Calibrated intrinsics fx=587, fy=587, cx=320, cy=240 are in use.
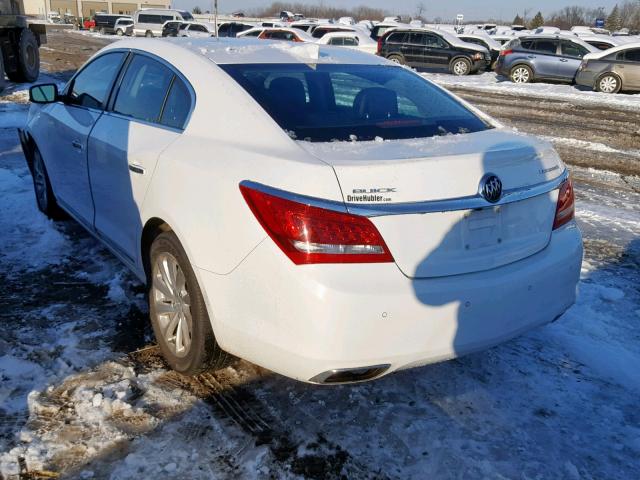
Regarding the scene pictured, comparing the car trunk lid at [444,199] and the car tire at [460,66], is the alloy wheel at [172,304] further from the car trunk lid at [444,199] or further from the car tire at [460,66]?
the car tire at [460,66]

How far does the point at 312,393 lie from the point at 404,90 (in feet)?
6.15

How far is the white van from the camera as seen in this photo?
40562 mm

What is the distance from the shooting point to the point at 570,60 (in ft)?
66.2

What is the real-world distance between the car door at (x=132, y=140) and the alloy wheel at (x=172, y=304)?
0.31 meters

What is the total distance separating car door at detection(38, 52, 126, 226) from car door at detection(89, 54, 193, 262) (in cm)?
19

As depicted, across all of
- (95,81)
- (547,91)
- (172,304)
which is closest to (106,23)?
(547,91)

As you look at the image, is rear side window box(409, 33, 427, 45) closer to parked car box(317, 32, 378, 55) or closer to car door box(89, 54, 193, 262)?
parked car box(317, 32, 378, 55)

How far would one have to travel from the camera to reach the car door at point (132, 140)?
10.3ft

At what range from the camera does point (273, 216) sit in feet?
7.64

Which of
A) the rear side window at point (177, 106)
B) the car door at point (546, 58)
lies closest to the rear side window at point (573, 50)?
the car door at point (546, 58)

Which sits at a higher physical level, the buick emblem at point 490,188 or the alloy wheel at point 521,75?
the buick emblem at point 490,188

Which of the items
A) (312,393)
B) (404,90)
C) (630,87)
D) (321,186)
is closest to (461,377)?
(312,393)

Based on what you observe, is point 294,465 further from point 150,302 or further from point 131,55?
point 131,55

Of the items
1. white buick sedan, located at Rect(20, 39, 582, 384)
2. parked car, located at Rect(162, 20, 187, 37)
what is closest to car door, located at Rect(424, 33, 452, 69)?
parked car, located at Rect(162, 20, 187, 37)
